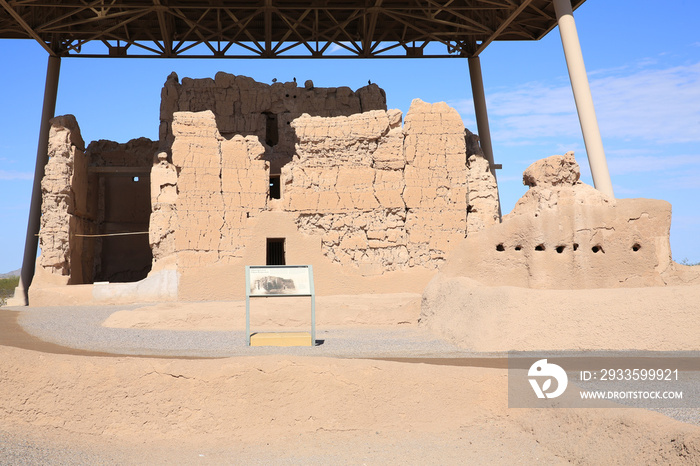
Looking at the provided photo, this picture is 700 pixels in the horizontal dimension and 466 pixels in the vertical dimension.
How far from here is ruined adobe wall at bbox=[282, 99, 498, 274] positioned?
55.3 feet

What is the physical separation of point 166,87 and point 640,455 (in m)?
17.9

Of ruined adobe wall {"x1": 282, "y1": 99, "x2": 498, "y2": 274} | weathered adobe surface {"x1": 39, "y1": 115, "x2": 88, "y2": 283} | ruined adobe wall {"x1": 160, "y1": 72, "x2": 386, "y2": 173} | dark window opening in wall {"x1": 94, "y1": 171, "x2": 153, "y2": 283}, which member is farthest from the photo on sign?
dark window opening in wall {"x1": 94, "y1": 171, "x2": 153, "y2": 283}

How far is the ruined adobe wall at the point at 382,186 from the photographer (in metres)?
16.8

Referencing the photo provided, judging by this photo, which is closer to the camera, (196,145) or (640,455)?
(640,455)

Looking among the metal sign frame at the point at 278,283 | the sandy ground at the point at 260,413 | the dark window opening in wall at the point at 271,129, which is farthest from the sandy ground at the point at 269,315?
the dark window opening in wall at the point at 271,129

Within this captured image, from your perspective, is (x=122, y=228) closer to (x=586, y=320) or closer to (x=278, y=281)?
(x=278, y=281)

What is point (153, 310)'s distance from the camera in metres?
13.2

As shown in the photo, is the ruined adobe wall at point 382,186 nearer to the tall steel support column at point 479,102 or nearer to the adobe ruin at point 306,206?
the adobe ruin at point 306,206

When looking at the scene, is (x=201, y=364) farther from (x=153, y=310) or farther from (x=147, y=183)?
(x=147, y=183)

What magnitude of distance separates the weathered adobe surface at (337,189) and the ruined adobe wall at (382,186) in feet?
0.08

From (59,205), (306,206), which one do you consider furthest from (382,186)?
(59,205)

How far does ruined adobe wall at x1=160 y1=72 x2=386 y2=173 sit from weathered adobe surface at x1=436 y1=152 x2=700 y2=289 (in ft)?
33.6

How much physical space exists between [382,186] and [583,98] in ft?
18.9

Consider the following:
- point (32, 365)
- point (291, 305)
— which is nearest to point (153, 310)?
point (291, 305)
